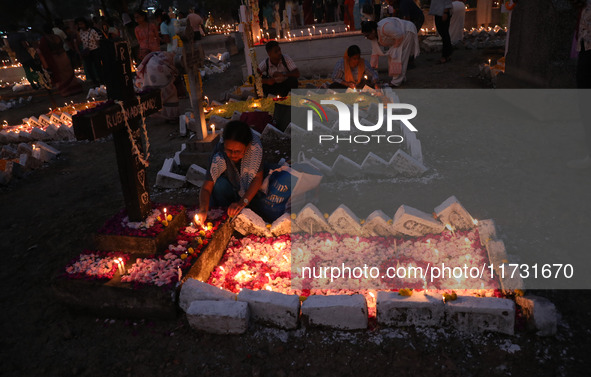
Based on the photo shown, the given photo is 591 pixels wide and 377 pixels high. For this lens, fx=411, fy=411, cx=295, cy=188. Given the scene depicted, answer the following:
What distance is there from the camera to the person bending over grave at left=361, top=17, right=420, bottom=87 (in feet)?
32.9

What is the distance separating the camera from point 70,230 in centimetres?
487

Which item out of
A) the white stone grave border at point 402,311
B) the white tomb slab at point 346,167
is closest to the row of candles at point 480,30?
the white tomb slab at point 346,167

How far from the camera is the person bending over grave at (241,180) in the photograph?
153 inches

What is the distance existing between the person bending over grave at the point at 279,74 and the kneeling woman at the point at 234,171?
181 inches

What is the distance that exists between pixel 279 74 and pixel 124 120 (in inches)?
219

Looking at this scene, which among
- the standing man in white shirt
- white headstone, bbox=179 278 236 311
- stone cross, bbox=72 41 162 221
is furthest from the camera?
the standing man in white shirt

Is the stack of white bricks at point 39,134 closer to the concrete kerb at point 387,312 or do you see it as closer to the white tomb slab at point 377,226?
the concrete kerb at point 387,312

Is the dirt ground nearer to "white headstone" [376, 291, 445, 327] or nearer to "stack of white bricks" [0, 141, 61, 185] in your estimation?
"white headstone" [376, 291, 445, 327]

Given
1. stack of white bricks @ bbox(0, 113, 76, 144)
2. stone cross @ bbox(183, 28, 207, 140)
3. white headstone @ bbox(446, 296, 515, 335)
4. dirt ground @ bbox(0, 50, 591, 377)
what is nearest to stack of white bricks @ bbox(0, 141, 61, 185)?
dirt ground @ bbox(0, 50, 591, 377)

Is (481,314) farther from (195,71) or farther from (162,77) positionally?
(162,77)

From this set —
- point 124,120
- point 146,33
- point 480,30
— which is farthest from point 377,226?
point 480,30

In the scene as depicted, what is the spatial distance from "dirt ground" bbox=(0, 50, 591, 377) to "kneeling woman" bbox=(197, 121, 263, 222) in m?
1.11

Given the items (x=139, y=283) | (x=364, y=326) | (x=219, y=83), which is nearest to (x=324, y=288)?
(x=364, y=326)

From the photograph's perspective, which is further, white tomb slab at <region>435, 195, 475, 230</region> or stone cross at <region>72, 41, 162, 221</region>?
white tomb slab at <region>435, 195, 475, 230</region>
